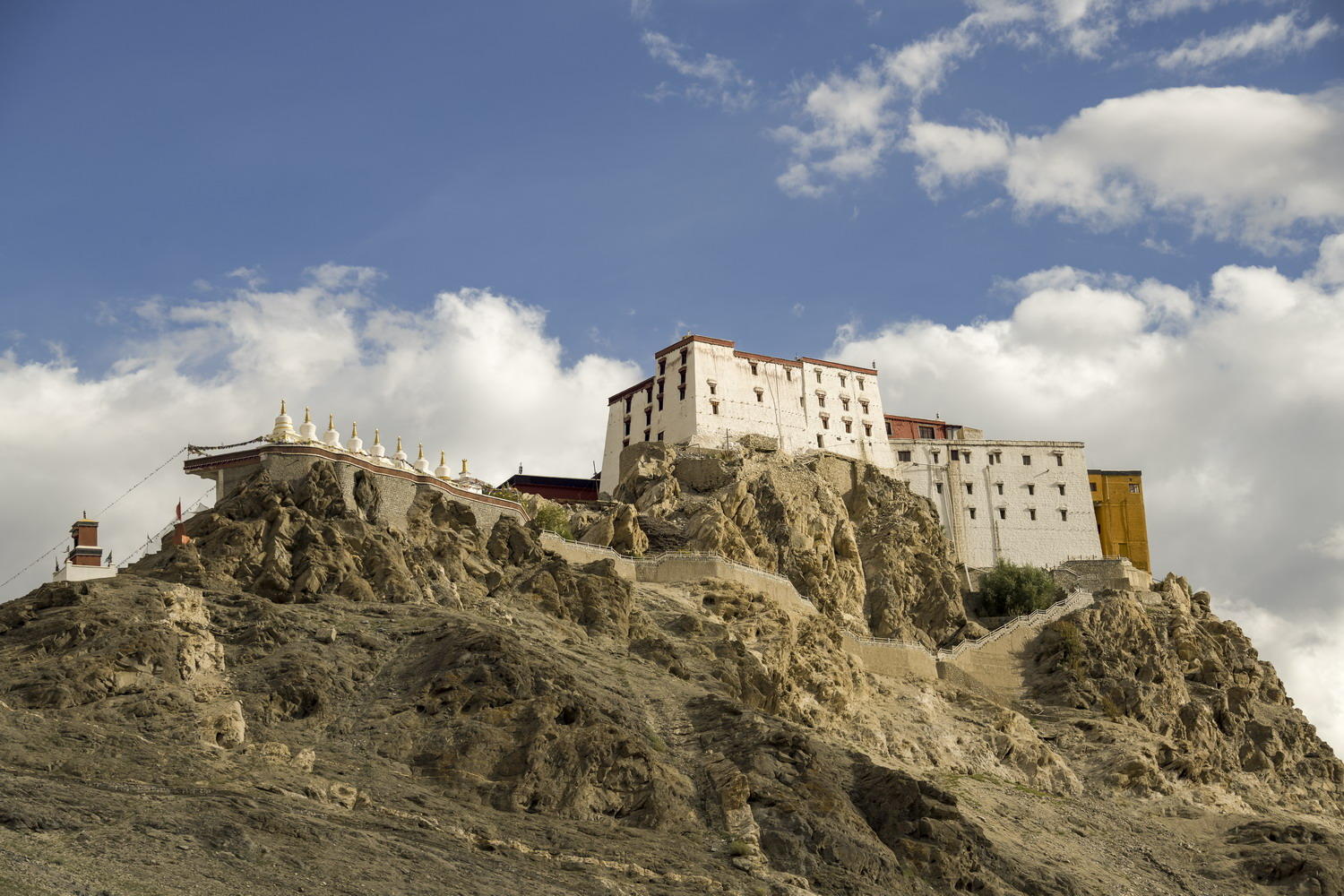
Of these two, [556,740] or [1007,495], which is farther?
[1007,495]

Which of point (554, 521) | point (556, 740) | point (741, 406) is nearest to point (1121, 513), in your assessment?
point (741, 406)

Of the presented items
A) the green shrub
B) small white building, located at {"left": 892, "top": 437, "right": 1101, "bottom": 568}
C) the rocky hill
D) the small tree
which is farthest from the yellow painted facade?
the green shrub

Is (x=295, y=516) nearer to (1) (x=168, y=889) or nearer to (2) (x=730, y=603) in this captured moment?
(2) (x=730, y=603)

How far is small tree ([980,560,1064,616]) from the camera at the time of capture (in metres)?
94.1

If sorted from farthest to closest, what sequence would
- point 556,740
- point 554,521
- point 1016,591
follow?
1. point 1016,591
2. point 554,521
3. point 556,740

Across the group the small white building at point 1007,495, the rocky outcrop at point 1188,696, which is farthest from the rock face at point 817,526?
the rocky outcrop at point 1188,696

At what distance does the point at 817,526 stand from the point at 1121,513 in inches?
1067

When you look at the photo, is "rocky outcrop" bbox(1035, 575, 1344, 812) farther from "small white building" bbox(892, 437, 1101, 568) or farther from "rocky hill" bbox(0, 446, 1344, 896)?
"small white building" bbox(892, 437, 1101, 568)

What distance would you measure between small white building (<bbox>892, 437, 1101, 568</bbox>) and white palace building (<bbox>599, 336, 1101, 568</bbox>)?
0.17ft

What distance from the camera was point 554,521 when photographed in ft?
264

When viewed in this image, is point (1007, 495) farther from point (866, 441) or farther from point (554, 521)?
point (554, 521)

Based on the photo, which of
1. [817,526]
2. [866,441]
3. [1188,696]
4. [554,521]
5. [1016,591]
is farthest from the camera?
[866,441]

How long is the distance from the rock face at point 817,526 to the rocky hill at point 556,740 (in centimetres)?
36

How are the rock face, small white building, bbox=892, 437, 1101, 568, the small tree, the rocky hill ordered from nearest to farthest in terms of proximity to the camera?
the rocky hill, the rock face, the small tree, small white building, bbox=892, 437, 1101, 568
